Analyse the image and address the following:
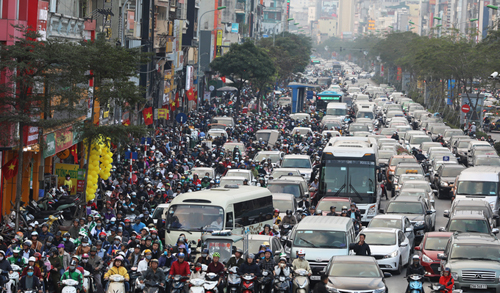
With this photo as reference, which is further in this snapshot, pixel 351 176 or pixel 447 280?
pixel 351 176

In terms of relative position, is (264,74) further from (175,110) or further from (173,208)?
(173,208)

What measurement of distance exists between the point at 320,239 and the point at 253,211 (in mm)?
2460

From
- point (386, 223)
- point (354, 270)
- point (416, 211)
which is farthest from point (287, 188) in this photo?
point (354, 270)

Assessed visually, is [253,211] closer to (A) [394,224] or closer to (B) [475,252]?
(A) [394,224]

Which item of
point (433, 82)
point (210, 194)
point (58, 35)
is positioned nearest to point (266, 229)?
point (210, 194)

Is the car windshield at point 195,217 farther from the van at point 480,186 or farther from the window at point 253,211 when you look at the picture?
the van at point 480,186

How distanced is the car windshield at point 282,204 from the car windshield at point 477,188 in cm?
776

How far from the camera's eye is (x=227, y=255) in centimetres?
1731

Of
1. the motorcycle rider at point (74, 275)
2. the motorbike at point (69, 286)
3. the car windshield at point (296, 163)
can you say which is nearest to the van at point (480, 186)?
the car windshield at point (296, 163)

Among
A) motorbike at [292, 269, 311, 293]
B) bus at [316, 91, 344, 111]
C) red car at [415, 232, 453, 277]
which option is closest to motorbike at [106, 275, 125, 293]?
motorbike at [292, 269, 311, 293]

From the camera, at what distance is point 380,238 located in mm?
21328

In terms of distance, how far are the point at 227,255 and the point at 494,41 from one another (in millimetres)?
38630

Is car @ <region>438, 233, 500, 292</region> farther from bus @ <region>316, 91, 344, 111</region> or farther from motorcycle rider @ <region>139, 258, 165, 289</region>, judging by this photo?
bus @ <region>316, 91, 344, 111</region>

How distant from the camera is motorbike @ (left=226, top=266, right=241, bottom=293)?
1598 centimetres
